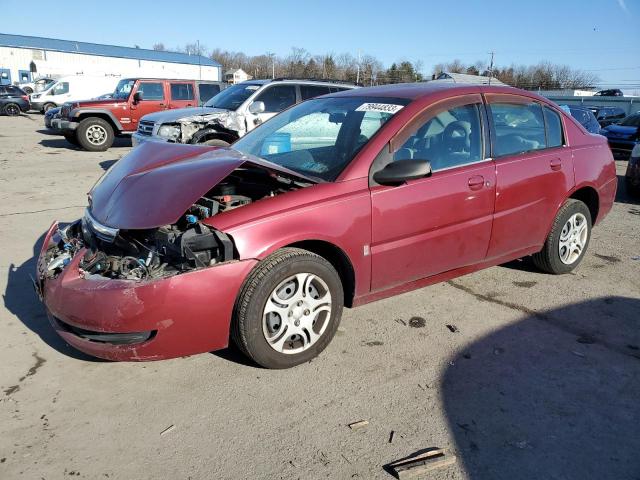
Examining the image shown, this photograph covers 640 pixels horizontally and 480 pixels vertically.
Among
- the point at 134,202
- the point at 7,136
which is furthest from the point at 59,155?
the point at 134,202

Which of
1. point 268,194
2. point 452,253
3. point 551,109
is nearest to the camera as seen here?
point 268,194

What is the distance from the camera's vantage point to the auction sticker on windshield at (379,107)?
11.9ft

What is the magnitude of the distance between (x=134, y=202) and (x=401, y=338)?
204cm

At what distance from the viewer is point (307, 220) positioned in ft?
10.0

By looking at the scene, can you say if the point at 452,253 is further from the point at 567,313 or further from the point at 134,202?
the point at 134,202

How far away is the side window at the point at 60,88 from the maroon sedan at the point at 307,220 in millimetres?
24974

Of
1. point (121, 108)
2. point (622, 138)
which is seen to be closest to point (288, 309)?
point (121, 108)

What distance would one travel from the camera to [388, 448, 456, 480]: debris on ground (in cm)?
228

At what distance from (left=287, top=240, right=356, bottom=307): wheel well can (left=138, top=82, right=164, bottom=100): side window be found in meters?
12.6

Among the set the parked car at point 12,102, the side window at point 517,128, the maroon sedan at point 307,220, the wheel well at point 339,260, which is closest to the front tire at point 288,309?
the maroon sedan at point 307,220

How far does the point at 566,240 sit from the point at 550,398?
2243 millimetres

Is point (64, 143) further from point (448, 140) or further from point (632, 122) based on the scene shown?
point (632, 122)

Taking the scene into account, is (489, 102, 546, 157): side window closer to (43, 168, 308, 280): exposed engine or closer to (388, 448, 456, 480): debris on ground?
(43, 168, 308, 280): exposed engine

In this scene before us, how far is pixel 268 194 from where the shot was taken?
136 inches
